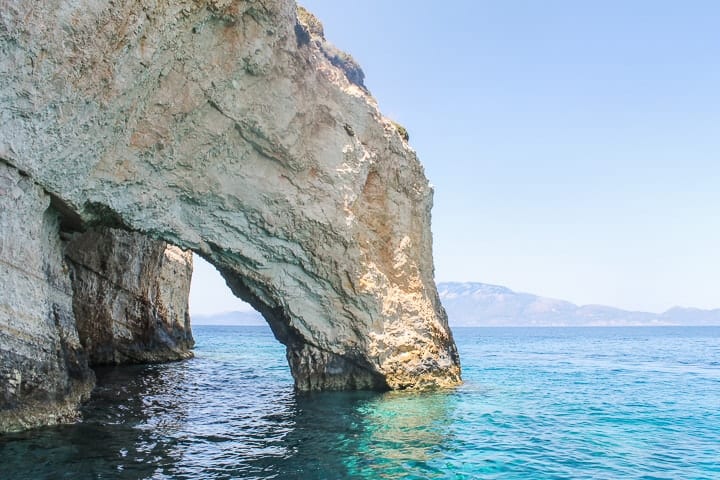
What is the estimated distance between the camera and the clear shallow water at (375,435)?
11547 millimetres

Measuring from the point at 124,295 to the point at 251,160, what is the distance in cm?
1481

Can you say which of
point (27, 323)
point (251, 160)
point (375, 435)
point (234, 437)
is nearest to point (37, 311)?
point (27, 323)

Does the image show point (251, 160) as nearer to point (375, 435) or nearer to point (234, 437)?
point (234, 437)

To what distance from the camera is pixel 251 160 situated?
1842cm

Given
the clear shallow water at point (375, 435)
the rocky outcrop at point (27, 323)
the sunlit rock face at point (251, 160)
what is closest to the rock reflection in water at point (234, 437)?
the clear shallow water at point (375, 435)

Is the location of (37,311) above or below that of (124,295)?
below

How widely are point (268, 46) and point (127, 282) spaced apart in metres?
17.4

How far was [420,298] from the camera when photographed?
22797 mm

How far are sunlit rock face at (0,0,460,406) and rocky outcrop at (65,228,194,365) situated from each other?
943 centimetres

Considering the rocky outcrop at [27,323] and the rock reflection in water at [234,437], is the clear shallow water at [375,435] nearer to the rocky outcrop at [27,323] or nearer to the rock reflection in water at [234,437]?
the rock reflection in water at [234,437]

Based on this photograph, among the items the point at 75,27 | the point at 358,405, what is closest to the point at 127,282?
the point at 358,405

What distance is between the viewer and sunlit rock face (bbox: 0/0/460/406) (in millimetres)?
13094

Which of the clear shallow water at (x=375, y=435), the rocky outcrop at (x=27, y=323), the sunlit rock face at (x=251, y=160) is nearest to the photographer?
the clear shallow water at (x=375, y=435)

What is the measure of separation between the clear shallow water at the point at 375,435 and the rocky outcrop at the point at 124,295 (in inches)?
184
